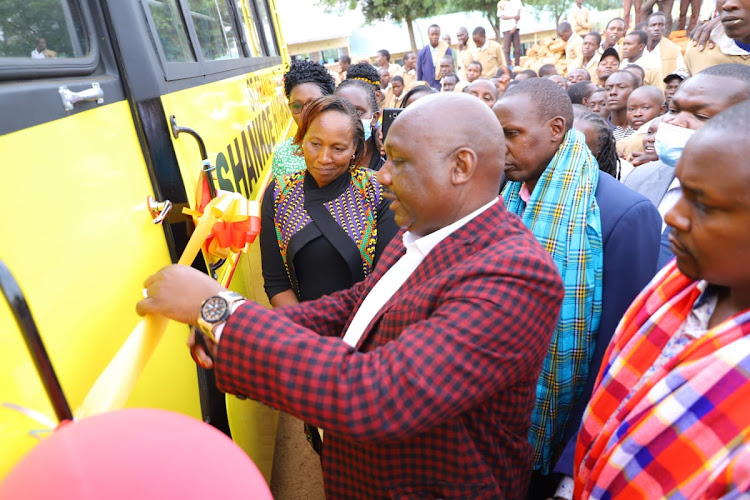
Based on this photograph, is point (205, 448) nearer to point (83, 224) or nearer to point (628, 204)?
point (83, 224)

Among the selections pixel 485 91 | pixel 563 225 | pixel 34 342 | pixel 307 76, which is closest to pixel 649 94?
pixel 485 91

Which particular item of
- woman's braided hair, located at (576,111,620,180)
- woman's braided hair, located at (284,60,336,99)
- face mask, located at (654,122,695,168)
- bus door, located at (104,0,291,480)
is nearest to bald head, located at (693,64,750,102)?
face mask, located at (654,122,695,168)

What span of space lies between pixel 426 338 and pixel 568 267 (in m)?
1.01

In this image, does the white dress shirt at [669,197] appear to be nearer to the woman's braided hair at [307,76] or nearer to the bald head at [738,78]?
the bald head at [738,78]

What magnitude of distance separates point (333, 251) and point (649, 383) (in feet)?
4.14

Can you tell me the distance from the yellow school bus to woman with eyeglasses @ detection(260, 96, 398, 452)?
0.25 meters

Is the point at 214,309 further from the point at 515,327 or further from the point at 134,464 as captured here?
the point at 515,327

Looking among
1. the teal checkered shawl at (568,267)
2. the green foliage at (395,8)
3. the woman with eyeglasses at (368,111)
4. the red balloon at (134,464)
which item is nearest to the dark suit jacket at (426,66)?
the woman with eyeglasses at (368,111)

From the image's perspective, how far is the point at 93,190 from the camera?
1151 mm

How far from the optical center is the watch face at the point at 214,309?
102 cm

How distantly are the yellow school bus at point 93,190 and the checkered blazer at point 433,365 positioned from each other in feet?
1.03

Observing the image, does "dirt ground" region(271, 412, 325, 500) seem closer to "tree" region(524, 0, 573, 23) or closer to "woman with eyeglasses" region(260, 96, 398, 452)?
"woman with eyeglasses" region(260, 96, 398, 452)

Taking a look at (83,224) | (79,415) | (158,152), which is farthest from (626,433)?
(158,152)

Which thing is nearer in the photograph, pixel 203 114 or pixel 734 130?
pixel 734 130
